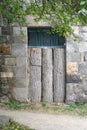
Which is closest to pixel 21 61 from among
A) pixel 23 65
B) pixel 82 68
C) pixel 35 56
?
pixel 23 65

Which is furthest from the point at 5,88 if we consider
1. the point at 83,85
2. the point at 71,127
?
the point at 71,127

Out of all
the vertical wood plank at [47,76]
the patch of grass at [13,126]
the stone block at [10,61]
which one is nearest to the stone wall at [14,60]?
the stone block at [10,61]

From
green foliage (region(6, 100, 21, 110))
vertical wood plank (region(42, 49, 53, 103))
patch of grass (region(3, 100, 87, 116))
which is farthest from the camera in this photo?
vertical wood plank (region(42, 49, 53, 103))

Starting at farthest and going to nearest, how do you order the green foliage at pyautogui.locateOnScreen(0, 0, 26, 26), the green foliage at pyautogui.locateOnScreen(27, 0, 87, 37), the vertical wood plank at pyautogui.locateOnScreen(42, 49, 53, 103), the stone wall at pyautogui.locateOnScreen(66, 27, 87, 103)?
the vertical wood plank at pyautogui.locateOnScreen(42, 49, 53, 103) → the stone wall at pyautogui.locateOnScreen(66, 27, 87, 103) → the green foliage at pyautogui.locateOnScreen(0, 0, 26, 26) → the green foliage at pyautogui.locateOnScreen(27, 0, 87, 37)

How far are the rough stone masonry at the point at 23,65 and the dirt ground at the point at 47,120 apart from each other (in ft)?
2.62

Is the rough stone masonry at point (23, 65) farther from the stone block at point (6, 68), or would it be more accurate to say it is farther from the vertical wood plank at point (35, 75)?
the vertical wood plank at point (35, 75)

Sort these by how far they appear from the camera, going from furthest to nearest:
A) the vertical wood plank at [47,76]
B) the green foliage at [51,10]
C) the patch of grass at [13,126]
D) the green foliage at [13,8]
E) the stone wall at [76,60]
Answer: the vertical wood plank at [47,76]
the stone wall at [76,60]
the patch of grass at [13,126]
the green foliage at [13,8]
the green foliage at [51,10]

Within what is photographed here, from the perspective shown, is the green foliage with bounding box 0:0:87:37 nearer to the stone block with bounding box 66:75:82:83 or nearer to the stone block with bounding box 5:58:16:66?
the stone block with bounding box 5:58:16:66

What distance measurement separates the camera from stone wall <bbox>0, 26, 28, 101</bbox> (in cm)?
966

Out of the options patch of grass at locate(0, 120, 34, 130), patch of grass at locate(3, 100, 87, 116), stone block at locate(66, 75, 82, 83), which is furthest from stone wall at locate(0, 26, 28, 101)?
patch of grass at locate(0, 120, 34, 130)

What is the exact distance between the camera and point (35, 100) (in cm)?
995

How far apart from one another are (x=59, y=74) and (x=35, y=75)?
622mm

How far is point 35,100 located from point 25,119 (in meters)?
1.62

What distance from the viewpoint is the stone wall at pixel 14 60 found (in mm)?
9664
